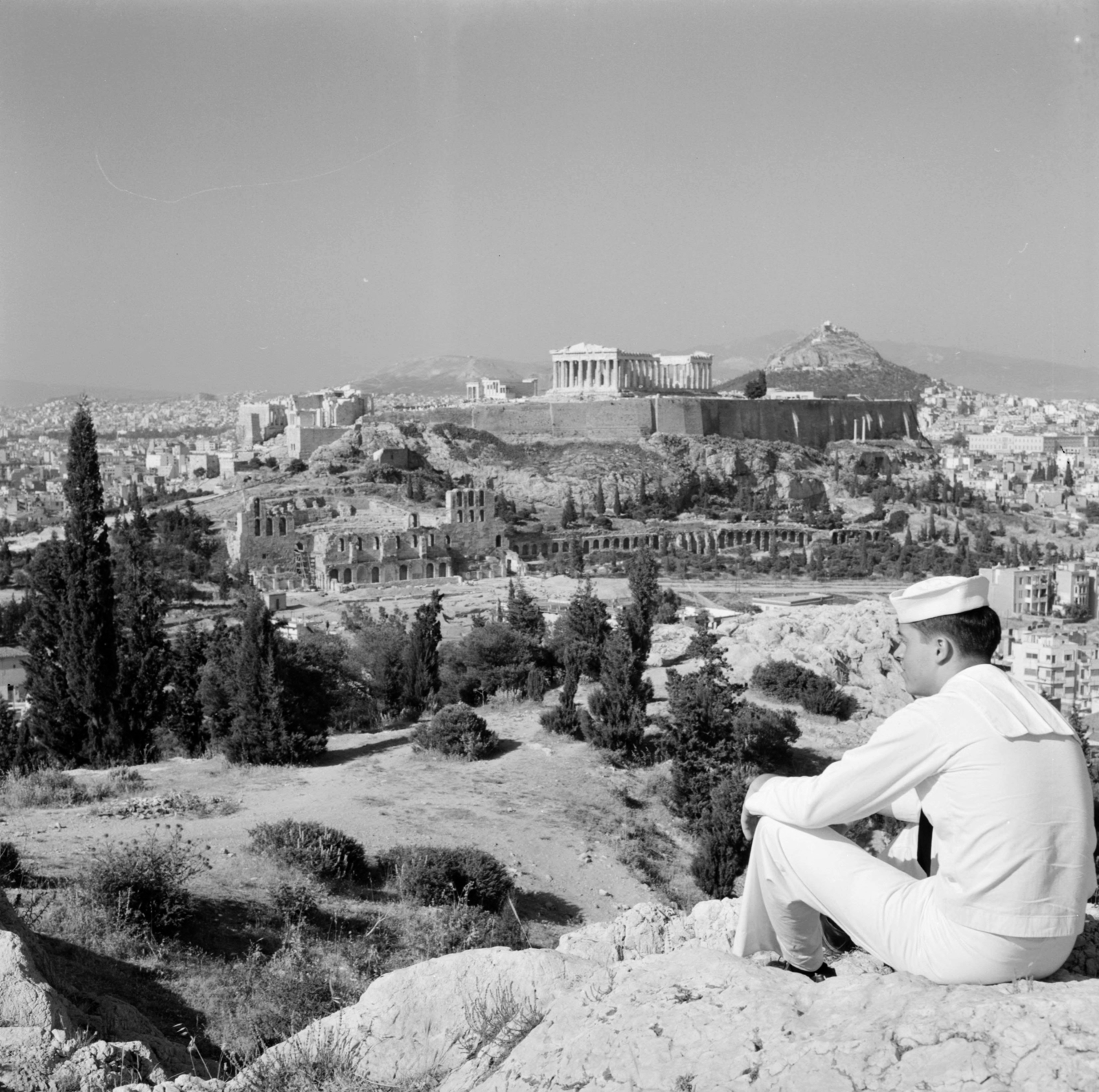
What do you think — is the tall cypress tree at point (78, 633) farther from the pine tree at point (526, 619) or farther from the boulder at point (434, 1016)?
the boulder at point (434, 1016)

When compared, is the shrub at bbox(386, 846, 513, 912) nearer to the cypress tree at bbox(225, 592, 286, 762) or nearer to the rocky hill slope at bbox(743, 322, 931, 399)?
the cypress tree at bbox(225, 592, 286, 762)

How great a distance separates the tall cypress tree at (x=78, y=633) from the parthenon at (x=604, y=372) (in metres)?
55.1

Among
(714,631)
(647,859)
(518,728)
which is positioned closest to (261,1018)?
(647,859)

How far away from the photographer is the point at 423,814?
993 centimetres

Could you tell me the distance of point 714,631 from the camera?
21.6m

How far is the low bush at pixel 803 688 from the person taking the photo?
1548 centimetres

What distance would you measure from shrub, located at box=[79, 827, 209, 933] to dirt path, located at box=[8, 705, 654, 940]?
561 millimetres

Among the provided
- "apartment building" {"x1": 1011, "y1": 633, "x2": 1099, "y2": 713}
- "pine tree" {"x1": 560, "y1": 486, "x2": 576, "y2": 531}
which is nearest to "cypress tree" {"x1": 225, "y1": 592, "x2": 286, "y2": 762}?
"apartment building" {"x1": 1011, "y1": 633, "x2": 1099, "y2": 713}

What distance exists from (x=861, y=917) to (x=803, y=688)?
44.5 feet

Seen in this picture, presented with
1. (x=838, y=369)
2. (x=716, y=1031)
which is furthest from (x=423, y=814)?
(x=838, y=369)

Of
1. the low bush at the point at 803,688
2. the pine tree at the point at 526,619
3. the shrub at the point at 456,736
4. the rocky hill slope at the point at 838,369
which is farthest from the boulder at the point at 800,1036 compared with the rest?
the rocky hill slope at the point at 838,369

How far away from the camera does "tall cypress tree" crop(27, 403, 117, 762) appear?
13695 millimetres

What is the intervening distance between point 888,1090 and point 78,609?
13.5 metres

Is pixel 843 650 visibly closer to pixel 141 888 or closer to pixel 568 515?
pixel 141 888
